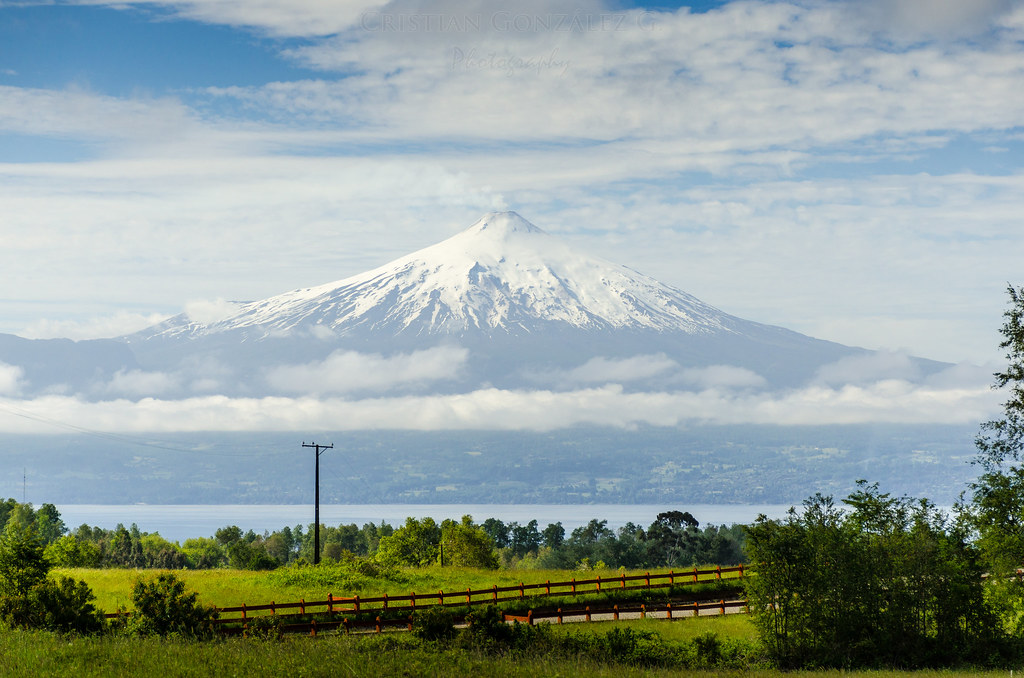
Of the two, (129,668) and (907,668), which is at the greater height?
(129,668)

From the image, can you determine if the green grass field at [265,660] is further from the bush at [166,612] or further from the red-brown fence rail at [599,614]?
the red-brown fence rail at [599,614]

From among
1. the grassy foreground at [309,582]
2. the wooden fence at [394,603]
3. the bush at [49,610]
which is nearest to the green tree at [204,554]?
the grassy foreground at [309,582]

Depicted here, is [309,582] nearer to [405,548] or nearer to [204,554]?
[405,548]

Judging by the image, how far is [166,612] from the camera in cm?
2842

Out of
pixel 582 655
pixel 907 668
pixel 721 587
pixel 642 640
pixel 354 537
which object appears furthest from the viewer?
pixel 354 537

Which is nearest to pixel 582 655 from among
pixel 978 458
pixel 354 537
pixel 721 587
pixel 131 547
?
pixel 978 458

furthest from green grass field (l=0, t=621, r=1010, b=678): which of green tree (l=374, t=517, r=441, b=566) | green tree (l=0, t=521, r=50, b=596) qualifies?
green tree (l=374, t=517, r=441, b=566)

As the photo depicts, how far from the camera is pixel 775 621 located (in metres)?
33.2

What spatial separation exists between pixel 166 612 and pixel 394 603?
19.7 meters

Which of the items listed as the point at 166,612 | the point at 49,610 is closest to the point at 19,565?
the point at 49,610

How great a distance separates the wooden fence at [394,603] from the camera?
126ft

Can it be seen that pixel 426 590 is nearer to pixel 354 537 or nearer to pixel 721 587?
pixel 721 587

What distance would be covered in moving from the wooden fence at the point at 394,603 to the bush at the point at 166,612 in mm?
2706

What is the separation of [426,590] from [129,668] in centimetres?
3344
